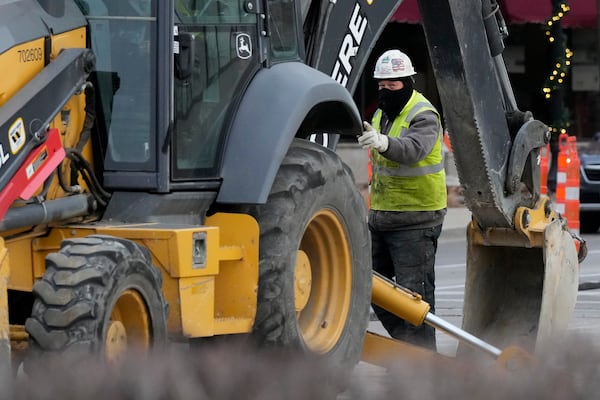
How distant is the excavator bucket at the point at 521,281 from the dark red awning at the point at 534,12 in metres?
12.3

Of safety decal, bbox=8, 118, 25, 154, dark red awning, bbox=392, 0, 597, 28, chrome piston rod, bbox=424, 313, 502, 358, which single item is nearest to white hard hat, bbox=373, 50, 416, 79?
chrome piston rod, bbox=424, 313, 502, 358

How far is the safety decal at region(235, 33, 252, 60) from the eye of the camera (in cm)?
677

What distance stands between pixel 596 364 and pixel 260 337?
228 cm

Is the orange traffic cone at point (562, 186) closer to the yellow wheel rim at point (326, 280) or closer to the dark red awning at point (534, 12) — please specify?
the dark red awning at point (534, 12)

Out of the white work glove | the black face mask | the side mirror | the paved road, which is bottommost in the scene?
the paved road

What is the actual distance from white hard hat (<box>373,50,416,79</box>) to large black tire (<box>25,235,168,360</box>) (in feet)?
10.5

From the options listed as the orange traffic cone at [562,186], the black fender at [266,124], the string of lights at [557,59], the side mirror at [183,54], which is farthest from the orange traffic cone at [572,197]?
the side mirror at [183,54]

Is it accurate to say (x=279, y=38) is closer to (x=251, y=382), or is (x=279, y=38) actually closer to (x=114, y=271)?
(x=114, y=271)

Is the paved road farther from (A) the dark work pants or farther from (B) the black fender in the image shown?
(B) the black fender

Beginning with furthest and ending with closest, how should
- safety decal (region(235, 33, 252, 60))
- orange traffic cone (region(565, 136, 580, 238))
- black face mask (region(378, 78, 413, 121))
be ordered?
1. orange traffic cone (region(565, 136, 580, 238))
2. black face mask (region(378, 78, 413, 121))
3. safety decal (region(235, 33, 252, 60))

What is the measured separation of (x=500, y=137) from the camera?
27.7 ft

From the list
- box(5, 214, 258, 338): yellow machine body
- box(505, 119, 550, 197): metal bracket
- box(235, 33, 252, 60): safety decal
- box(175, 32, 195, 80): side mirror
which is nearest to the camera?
box(5, 214, 258, 338): yellow machine body

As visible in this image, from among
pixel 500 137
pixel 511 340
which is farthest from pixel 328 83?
pixel 511 340

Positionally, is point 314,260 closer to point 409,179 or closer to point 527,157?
point 409,179
